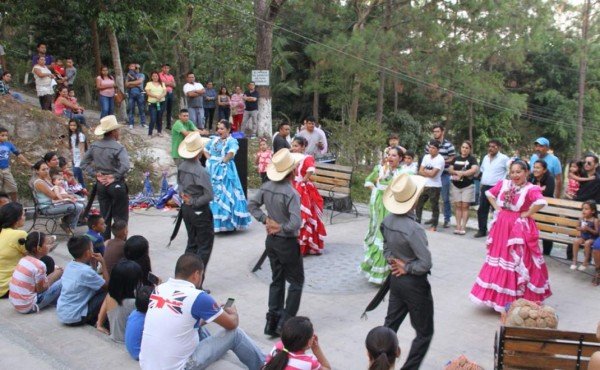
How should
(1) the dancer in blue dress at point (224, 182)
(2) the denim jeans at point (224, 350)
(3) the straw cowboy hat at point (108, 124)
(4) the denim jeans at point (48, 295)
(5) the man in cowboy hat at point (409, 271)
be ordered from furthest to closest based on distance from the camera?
(1) the dancer in blue dress at point (224, 182), (3) the straw cowboy hat at point (108, 124), (4) the denim jeans at point (48, 295), (5) the man in cowboy hat at point (409, 271), (2) the denim jeans at point (224, 350)

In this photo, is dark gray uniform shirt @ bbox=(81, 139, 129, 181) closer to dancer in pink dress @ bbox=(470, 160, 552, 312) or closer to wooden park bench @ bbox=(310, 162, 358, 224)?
wooden park bench @ bbox=(310, 162, 358, 224)

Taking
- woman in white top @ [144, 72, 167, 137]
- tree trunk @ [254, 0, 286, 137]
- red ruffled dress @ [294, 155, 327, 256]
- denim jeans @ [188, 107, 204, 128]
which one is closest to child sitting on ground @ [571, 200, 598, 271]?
red ruffled dress @ [294, 155, 327, 256]

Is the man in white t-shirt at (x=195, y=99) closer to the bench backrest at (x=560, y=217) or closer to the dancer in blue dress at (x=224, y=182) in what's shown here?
the dancer in blue dress at (x=224, y=182)

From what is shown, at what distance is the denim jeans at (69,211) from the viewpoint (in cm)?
901

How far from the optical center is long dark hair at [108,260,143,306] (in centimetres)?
514

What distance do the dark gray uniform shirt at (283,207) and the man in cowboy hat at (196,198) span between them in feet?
3.82

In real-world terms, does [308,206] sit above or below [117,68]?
below

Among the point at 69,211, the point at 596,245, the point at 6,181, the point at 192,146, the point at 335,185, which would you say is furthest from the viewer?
the point at 335,185

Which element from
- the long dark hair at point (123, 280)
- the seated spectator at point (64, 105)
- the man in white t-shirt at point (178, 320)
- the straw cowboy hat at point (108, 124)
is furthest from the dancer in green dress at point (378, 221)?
the seated spectator at point (64, 105)

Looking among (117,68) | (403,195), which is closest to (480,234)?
(403,195)

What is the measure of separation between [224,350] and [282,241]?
144 cm

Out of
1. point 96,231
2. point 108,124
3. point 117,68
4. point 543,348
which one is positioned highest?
point 117,68

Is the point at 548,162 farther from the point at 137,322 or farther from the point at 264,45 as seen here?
the point at 264,45

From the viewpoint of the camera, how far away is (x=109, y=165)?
8.21 m
